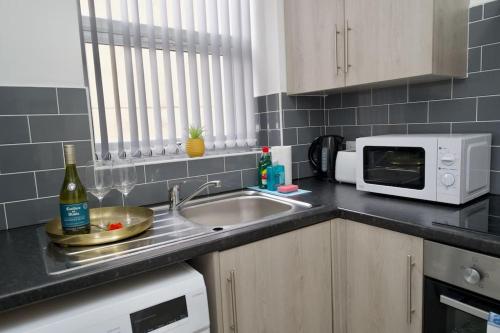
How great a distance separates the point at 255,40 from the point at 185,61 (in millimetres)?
500

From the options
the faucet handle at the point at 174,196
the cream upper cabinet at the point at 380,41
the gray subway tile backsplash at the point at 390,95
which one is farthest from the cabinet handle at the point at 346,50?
the faucet handle at the point at 174,196

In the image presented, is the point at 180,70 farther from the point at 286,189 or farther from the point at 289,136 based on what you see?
the point at 286,189

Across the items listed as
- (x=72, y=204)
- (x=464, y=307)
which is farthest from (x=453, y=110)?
(x=72, y=204)

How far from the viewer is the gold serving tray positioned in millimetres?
1011

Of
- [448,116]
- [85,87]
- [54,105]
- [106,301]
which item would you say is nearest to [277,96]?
[448,116]

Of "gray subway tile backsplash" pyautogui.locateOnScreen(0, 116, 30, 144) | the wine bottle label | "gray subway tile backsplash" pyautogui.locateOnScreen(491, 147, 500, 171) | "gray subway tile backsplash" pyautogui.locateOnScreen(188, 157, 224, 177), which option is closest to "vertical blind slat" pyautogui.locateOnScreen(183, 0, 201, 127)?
"gray subway tile backsplash" pyautogui.locateOnScreen(188, 157, 224, 177)

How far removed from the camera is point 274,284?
1.22m

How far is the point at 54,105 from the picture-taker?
1324mm

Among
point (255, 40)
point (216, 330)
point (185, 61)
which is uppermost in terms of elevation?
point (255, 40)

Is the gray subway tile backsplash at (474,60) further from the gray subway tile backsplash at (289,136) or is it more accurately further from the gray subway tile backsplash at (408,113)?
the gray subway tile backsplash at (289,136)

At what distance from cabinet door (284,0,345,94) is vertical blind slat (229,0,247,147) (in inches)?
11.5

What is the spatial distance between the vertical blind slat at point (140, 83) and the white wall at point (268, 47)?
0.73m

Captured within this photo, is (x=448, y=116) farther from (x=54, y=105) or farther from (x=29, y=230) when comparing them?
(x=29, y=230)

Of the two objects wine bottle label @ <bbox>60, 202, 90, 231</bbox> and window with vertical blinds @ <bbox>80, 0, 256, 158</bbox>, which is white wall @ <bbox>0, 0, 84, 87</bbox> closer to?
window with vertical blinds @ <bbox>80, 0, 256, 158</bbox>
